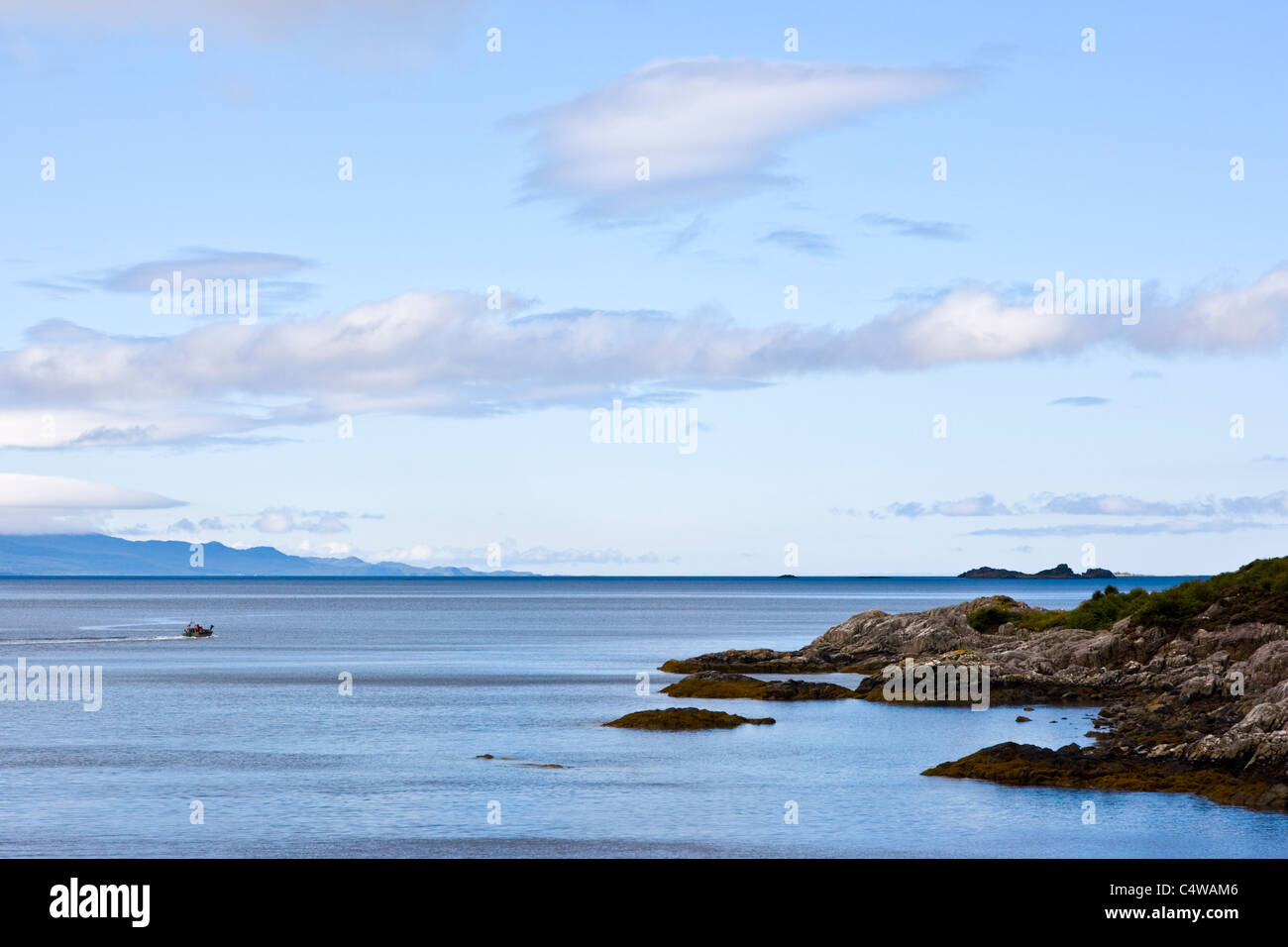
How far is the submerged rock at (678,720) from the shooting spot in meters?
65.5

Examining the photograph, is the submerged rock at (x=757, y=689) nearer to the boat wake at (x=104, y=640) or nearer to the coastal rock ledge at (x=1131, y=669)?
the coastal rock ledge at (x=1131, y=669)

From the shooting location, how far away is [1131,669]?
76875 mm

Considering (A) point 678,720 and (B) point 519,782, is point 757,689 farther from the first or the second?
(B) point 519,782

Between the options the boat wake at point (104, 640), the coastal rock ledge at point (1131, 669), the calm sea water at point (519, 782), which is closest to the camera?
the calm sea water at point (519, 782)

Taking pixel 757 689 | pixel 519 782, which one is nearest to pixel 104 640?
pixel 757 689

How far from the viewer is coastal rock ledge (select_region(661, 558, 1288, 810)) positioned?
152ft

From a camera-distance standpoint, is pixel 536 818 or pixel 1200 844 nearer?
pixel 1200 844

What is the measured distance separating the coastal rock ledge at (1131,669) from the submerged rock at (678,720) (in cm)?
1556

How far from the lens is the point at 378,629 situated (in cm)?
17825

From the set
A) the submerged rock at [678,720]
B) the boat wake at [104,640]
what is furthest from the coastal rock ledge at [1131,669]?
the boat wake at [104,640]

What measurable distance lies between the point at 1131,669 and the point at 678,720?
28.4 meters
